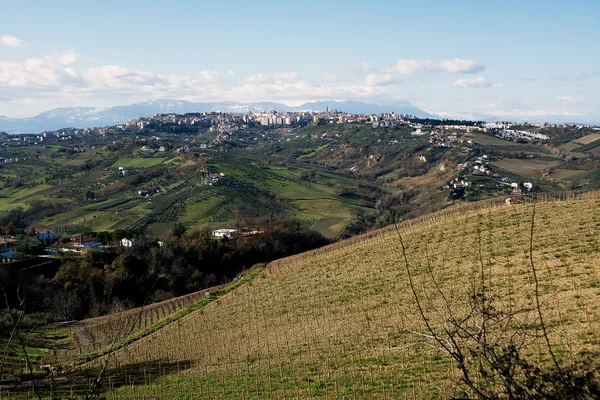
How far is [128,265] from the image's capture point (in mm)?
48062

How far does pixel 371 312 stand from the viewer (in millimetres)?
19062

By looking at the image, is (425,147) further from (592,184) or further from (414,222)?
(414,222)

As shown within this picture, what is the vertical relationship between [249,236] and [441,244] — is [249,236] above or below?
below

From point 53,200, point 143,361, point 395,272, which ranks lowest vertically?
point 53,200

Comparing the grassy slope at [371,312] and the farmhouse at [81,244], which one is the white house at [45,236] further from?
the grassy slope at [371,312]

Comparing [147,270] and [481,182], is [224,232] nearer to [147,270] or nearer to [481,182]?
[147,270]

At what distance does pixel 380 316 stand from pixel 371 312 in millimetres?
961

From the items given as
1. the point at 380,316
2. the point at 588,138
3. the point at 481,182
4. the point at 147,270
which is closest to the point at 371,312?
the point at 380,316

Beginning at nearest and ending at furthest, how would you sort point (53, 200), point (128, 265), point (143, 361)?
point (143, 361)
point (128, 265)
point (53, 200)

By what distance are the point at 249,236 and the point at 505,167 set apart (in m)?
70.7

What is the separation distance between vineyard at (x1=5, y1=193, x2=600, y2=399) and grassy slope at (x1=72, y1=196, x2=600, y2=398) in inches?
2.5

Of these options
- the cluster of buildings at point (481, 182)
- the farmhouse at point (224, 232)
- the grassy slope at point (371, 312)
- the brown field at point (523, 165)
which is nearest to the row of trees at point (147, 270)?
the farmhouse at point (224, 232)

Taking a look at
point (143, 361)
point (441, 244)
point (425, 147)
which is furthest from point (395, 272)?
point (425, 147)

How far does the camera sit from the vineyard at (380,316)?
427 inches
